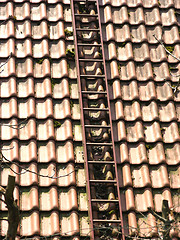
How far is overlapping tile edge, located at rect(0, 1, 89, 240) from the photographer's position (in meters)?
7.25

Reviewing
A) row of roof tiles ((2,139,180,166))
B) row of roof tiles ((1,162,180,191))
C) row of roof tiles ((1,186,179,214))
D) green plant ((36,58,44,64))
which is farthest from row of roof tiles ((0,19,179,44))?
row of roof tiles ((1,186,179,214))

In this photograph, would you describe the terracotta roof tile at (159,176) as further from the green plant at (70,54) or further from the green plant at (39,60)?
the green plant at (39,60)

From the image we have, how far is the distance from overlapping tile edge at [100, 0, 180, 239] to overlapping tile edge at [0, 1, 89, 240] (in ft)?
1.82

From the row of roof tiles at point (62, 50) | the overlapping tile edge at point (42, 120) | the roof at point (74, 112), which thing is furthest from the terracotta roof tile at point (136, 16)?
the overlapping tile edge at point (42, 120)

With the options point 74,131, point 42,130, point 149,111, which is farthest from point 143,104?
point 42,130

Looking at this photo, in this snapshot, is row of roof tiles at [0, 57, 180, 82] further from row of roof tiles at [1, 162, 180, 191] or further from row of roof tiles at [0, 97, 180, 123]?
row of roof tiles at [1, 162, 180, 191]

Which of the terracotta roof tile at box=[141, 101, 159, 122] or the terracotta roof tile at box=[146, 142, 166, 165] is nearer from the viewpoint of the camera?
the terracotta roof tile at box=[146, 142, 166, 165]

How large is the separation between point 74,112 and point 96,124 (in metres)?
0.33

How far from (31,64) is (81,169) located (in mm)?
1739

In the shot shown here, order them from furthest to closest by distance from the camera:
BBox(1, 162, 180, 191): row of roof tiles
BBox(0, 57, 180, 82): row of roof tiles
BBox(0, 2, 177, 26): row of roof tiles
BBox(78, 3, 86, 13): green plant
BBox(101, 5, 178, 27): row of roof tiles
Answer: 1. BBox(78, 3, 86, 13): green plant
2. BBox(101, 5, 178, 27): row of roof tiles
3. BBox(0, 2, 177, 26): row of roof tiles
4. BBox(0, 57, 180, 82): row of roof tiles
5. BBox(1, 162, 180, 191): row of roof tiles

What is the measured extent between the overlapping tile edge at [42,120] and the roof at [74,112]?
1cm

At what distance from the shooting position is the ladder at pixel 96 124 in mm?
7234

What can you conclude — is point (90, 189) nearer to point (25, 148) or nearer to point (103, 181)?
point (103, 181)

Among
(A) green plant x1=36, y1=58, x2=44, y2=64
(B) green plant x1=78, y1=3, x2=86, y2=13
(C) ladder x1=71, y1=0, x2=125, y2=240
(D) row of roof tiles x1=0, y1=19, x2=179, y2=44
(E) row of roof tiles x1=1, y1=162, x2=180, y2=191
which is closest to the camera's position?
(C) ladder x1=71, y1=0, x2=125, y2=240
